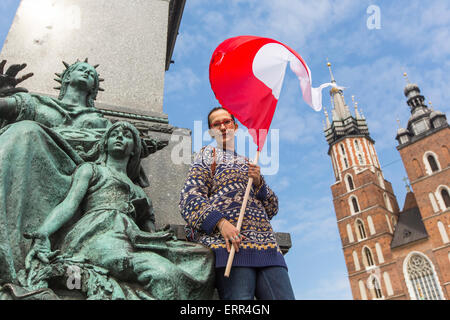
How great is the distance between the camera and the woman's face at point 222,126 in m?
2.18

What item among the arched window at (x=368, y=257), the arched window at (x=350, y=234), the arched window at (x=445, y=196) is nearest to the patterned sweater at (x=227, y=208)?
the arched window at (x=445, y=196)

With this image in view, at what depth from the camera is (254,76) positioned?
7.68 feet

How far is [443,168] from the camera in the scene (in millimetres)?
35625

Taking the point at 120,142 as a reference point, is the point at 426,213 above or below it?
above

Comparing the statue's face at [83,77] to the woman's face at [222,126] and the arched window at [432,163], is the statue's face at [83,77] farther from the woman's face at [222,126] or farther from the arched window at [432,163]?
the arched window at [432,163]

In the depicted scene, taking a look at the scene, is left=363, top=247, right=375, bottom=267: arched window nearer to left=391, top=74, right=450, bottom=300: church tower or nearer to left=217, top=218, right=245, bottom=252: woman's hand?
left=391, top=74, right=450, bottom=300: church tower

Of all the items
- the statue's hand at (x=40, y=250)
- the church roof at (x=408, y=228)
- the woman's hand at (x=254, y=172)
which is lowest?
the statue's hand at (x=40, y=250)

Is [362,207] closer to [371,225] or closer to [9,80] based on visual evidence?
[371,225]

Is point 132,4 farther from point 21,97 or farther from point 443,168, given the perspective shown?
point 443,168

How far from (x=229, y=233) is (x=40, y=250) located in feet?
2.57

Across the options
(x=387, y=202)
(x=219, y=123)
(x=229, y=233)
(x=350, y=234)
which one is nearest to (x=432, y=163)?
(x=387, y=202)

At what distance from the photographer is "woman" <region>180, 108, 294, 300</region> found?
5.52ft

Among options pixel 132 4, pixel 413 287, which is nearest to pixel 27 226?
pixel 132 4
